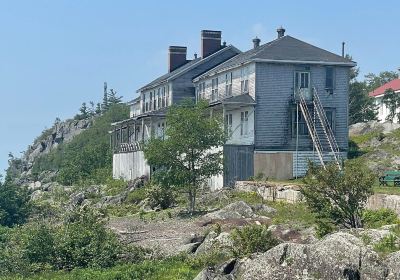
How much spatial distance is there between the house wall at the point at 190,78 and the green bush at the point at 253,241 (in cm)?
3562

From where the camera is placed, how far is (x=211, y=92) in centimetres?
5331

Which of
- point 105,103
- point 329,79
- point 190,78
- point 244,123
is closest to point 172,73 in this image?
point 190,78

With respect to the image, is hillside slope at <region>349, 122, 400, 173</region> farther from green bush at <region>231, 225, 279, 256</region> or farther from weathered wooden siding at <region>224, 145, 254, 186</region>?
green bush at <region>231, 225, 279, 256</region>

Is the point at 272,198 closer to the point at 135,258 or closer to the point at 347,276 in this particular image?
the point at 135,258

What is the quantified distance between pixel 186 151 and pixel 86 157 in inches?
1291

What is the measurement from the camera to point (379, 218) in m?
25.6

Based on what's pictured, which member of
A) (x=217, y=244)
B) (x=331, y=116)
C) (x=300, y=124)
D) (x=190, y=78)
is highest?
(x=190, y=78)

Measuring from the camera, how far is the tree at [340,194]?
24.0 m

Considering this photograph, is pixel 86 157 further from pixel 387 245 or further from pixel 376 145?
pixel 387 245

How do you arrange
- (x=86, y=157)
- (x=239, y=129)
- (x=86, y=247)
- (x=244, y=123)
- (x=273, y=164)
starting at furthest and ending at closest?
1. (x=86, y=157)
2. (x=239, y=129)
3. (x=244, y=123)
4. (x=273, y=164)
5. (x=86, y=247)

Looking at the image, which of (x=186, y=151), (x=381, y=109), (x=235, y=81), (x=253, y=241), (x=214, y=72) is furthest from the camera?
(x=381, y=109)

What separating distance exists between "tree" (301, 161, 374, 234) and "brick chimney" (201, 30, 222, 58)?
34680 mm

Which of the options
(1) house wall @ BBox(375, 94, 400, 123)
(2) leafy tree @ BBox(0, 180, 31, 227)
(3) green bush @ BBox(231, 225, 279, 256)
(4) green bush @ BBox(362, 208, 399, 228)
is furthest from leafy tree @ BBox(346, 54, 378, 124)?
(3) green bush @ BBox(231, 225, 279, 256)

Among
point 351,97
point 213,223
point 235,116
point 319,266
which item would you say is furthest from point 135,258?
point 351,97
